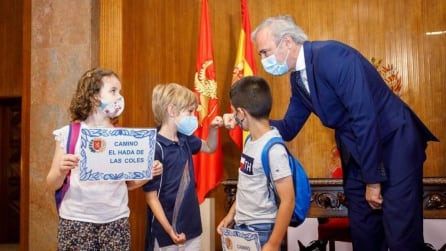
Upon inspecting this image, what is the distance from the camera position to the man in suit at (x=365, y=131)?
1784 millimetres

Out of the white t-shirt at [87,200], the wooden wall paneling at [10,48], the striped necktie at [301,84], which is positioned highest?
the wooden wall paneling at [10,48]

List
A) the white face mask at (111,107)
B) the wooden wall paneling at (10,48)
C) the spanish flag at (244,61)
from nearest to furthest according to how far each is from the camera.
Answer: the white face mask at (111,107), the spanish flag at (244,61), the wooden wall paneling at (10,48)

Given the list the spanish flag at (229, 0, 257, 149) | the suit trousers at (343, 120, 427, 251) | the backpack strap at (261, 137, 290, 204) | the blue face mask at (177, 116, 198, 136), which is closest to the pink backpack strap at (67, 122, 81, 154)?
the blue face mask at (177, 116, 198, 136)

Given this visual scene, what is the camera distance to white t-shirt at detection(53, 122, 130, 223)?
187cm

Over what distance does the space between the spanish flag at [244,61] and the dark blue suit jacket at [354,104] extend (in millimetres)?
1697

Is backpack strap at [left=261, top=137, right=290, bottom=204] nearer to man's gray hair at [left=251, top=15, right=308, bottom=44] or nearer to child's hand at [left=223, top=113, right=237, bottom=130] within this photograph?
child's hand at [left=223, top=113, right=237, bottom=130]

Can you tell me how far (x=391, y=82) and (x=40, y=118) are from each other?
2837 millimetres

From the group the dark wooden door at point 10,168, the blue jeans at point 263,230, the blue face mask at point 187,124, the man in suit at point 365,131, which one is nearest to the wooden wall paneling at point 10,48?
the dark wooden door at point 10,168

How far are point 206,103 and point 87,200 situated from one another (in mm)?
1849

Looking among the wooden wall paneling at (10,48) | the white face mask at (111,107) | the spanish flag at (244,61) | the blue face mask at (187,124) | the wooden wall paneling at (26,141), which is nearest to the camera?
the white face mask at (111,107)

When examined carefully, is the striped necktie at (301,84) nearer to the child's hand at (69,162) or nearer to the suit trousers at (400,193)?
the suit trousers at (400,193)

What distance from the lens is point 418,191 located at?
1.85m

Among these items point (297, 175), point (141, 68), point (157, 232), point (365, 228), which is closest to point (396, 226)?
Result: point (365, 228)

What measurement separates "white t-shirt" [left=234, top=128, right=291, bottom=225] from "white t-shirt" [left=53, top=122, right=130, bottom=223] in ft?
1.81
